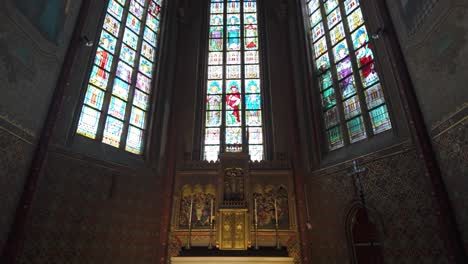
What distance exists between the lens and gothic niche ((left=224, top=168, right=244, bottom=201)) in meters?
8.15

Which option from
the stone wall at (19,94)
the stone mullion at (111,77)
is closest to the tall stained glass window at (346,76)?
the stone mullion at (111,77)

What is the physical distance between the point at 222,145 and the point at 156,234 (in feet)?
10.7

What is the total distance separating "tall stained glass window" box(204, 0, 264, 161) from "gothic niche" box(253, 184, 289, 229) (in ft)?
4.29

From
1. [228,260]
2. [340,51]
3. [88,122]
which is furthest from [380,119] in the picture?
[88,122]

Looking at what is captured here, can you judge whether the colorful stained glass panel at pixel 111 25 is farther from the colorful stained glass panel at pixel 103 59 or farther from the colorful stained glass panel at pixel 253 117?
the colorful stained glass panel at pixel 253 117

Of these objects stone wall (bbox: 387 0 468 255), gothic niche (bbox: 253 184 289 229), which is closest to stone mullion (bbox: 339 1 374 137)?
stone wall (bbox: 387 0 468 255)

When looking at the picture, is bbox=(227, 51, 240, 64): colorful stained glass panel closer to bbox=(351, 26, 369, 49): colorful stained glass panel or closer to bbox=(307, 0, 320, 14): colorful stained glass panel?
bbox=(307, 0, 320, 14): colorful stained glass panel

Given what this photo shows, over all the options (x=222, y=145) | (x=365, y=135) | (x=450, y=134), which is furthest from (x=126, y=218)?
(x=450, y=134)

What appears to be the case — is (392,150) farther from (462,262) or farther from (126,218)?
(126,218)

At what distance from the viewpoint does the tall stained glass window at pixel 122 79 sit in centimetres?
772

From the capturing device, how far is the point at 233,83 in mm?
10766

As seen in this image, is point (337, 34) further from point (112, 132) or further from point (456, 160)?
point (112, 132)

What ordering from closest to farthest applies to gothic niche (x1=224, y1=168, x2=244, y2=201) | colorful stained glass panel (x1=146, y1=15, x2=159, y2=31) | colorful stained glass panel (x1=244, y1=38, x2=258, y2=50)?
gothic niche (x1=224, y1=168, x2=244, y2=201) → colorful stained glass panel (x1=146, y1=15, x2=159, y2=31) → colorful stained glass panel (x1=244, y1=38, x2=258, y2=50)

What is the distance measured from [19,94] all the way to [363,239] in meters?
7.77
